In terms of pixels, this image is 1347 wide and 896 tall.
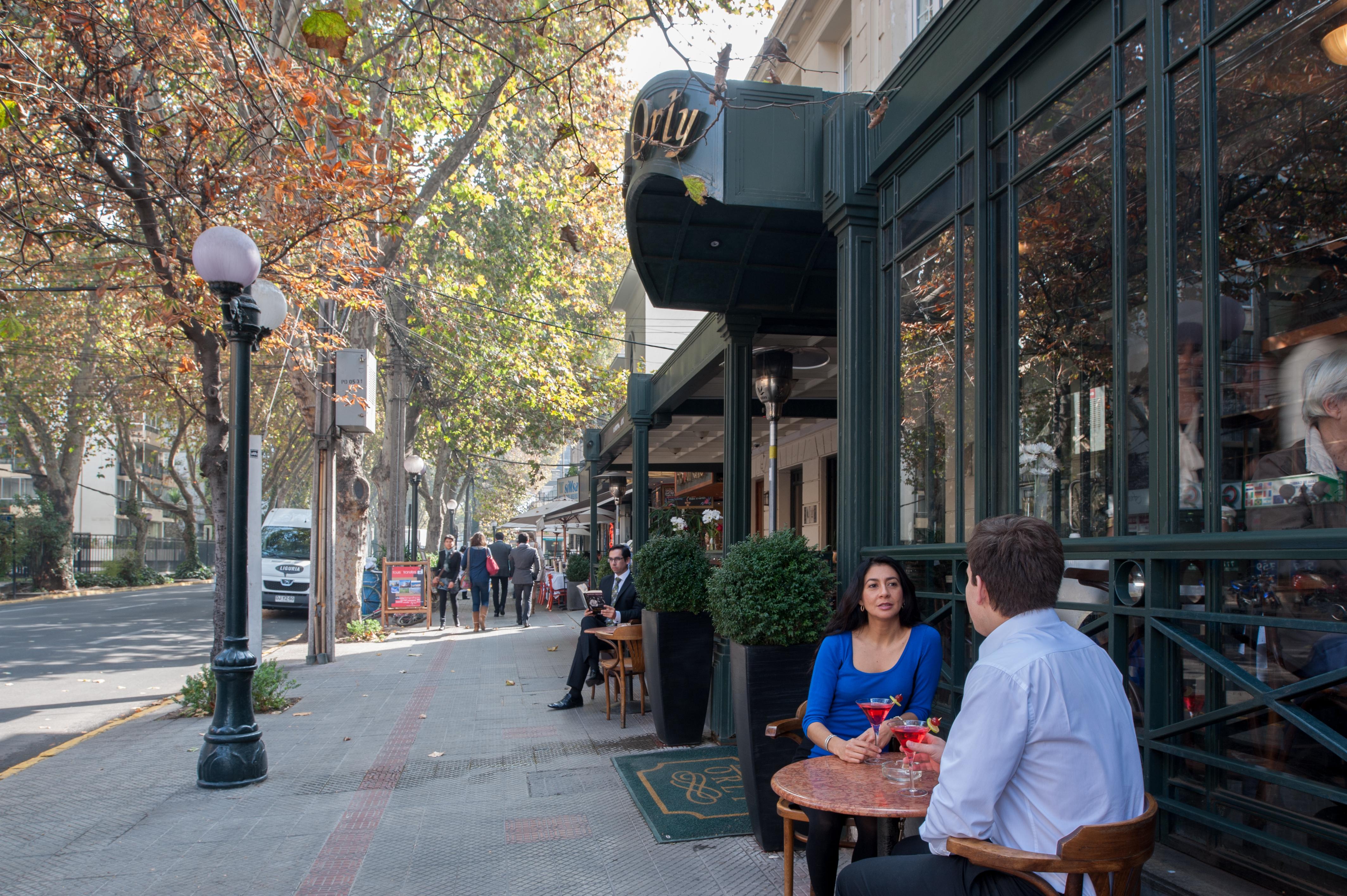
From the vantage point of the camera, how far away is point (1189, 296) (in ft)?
10.1

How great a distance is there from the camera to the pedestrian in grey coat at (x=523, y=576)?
719 inches

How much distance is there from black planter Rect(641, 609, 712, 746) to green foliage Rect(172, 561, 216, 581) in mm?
36287

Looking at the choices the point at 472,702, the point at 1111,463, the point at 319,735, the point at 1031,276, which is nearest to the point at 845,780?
the point at 1111,463

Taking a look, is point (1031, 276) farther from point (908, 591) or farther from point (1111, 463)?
point (908, 591)

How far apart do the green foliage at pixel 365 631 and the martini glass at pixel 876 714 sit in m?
13.3

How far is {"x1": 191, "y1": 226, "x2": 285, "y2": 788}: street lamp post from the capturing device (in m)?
6.07

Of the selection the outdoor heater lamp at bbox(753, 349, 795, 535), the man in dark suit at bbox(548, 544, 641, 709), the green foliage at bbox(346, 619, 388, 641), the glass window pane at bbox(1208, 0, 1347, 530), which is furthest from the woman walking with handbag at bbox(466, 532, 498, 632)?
the glass window pane at bbox(1208, 0, 1347, 530)

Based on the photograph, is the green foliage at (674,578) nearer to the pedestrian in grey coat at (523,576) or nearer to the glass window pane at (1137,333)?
the glass window pane at (1137,333)

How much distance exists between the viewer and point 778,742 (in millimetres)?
4629

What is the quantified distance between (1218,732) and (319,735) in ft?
22.2

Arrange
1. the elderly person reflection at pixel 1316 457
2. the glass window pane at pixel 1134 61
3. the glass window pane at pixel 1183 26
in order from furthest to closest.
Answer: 1. the glass window pane at pixel 1134 61
2. the glass window pane at pixel 1183 26
3. the elderly person reflection at pixel 1316 457

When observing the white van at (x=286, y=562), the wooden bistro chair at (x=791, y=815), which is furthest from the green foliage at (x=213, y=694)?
the white van at (x=286, y=562)

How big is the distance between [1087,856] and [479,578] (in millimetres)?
15752

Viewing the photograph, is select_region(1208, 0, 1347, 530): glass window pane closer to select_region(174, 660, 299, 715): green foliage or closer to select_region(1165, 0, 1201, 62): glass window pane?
select_region(1165, 0, 1201, 62): glass window pane
